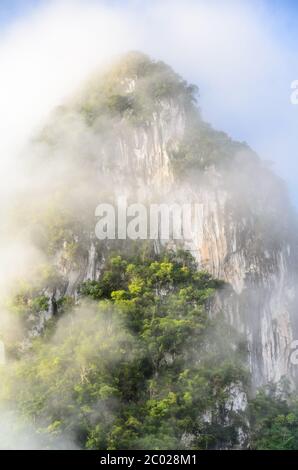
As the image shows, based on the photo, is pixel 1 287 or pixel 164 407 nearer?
pixel 164 407

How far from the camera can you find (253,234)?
38.2 metres

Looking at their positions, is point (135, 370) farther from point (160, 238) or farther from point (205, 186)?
point (205, 186)

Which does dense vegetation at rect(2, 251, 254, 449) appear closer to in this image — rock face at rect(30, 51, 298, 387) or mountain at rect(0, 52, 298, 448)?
mountain at rect(0, 52, 298, 448)

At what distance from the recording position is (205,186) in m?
39.2

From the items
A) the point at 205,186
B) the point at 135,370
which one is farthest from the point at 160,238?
the point at 135,370

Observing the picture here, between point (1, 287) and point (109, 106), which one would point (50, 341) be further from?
point (109, 106)

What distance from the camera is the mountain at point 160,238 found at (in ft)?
112

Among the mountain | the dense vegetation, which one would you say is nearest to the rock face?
the mountain

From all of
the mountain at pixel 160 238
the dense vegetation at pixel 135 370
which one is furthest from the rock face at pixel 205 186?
the dense vegetation at pixel 135 370

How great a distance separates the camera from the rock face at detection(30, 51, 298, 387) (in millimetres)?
36625

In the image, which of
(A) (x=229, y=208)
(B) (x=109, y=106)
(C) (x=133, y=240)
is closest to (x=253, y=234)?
(A) (x=229, y=208)

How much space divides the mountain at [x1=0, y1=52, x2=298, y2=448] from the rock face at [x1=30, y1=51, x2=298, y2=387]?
0.06 metres

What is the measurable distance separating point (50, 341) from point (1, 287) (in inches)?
148

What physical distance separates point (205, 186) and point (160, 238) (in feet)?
11.0
